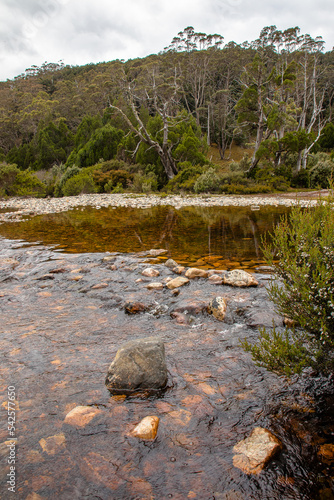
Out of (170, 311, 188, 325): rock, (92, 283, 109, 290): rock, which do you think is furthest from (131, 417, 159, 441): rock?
(92, 283, 109, 290): rock

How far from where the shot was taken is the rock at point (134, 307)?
3.52m

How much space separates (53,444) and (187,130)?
1037 inches

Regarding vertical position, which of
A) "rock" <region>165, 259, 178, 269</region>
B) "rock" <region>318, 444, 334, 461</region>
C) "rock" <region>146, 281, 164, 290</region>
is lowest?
"rock" <region>318, 444, 334, 461</region>

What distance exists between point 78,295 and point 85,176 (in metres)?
19.9

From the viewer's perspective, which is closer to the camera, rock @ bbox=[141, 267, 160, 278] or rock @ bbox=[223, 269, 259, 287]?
rock @ bbox=[223, 269, 259, 287]

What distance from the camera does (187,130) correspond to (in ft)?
83.4

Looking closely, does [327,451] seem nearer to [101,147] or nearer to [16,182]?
[16,182]

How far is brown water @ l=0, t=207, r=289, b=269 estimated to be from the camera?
19.4 feet

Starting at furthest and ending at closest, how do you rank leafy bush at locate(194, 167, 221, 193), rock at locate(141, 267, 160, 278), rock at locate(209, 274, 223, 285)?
leafy bush at locate(194, 167, 221, 193), rock at locate(141, 267, 160, 278), rock at locate(209, 274, 223, 285)

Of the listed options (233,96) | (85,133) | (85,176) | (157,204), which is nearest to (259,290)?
(157,204)

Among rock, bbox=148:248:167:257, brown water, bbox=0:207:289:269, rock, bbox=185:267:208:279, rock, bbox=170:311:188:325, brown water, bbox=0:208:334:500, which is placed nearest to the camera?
brown water, bbox=0:208:334:500

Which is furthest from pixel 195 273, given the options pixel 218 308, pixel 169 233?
pixel 169 233

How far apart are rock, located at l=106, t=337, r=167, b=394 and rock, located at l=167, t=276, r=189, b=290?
1.81 metres

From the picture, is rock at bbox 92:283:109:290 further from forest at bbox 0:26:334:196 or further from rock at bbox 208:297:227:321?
forest at bbox 0:26:334:196
